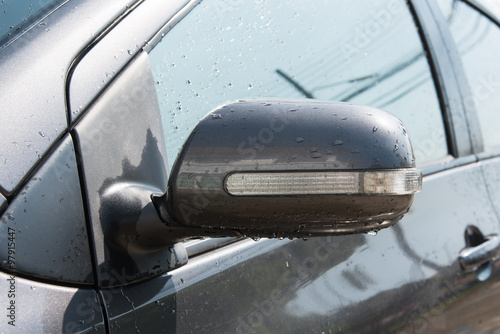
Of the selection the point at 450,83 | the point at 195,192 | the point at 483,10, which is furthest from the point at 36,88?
the point at 483,10

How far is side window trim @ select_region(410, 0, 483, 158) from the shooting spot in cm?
228

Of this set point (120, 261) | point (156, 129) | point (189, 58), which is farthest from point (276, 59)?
point (120, 261)

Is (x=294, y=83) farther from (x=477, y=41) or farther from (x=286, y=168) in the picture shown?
(x=477, y=41)

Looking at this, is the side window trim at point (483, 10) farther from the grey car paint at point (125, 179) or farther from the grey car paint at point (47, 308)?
the grey car paint at point (47, 308)

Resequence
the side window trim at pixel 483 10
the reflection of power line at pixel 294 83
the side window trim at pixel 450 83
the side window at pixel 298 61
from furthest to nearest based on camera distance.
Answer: the side window trim at pixel 483 10 → the side window trim at pixel 450 83 → the reflection of power line at pixel 294 83 → the side window at pixel 298 61

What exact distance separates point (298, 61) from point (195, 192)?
0.82 meters

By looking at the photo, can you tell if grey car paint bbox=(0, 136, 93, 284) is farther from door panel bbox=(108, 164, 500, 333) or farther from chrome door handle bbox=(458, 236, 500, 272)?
chrome door handle bbox=(458, 236, 500, 272)

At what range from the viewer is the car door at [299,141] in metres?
1.22

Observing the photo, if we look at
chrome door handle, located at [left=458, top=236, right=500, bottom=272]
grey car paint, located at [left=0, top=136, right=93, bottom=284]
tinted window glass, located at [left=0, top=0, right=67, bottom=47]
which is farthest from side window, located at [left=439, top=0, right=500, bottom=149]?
grey car paint, located at [left=0, top=136, right=93, bottom=284]

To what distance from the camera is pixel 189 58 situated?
146cm

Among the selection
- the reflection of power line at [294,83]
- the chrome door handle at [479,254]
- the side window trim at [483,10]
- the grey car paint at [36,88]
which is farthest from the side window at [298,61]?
the side window trim at [483,10]

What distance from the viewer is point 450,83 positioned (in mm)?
2303

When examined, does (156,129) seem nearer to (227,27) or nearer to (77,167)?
(77,167)

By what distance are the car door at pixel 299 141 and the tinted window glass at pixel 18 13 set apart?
0.46 feet
